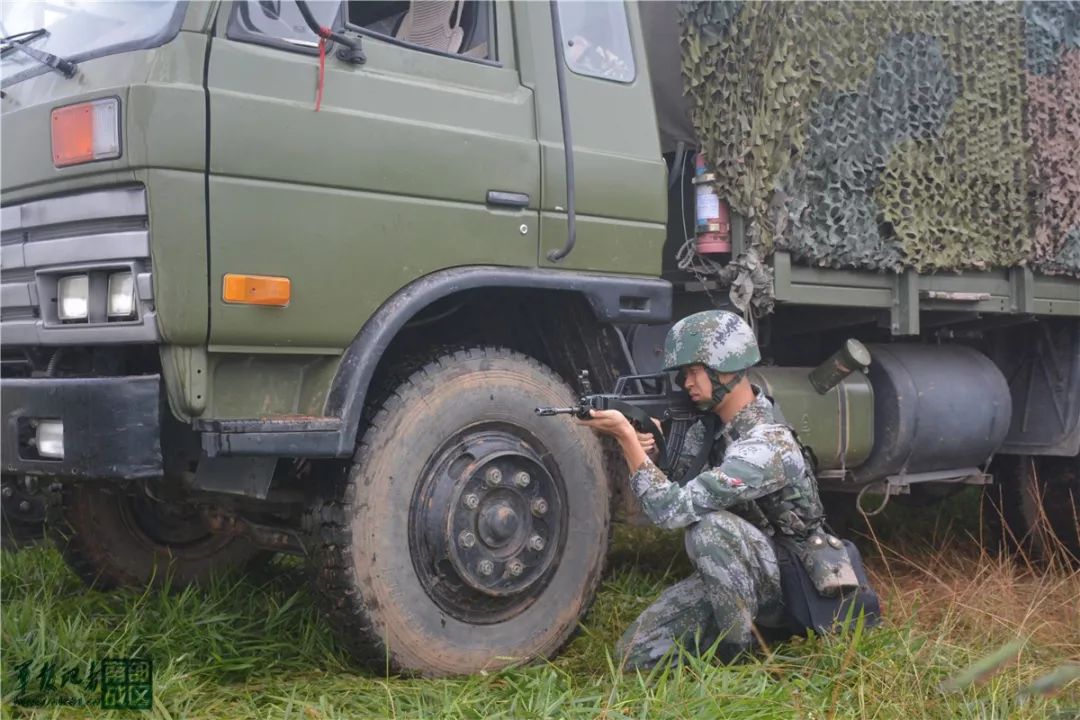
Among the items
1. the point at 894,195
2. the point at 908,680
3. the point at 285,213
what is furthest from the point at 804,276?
the point at 285,213

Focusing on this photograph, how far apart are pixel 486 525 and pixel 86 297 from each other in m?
1.38

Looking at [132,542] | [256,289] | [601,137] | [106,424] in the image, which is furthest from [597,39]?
[132,542]

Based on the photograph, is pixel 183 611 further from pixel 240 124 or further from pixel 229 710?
pixel 240 124

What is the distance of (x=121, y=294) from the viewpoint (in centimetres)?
306

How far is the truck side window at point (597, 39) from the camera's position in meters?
3.87

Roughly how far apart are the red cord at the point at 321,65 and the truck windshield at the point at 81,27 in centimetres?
39

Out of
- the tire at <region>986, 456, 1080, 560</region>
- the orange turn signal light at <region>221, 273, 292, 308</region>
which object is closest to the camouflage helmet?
the orange turn signal light at <region>221, 273, 292, 308</region>

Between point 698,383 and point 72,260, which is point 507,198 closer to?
point 698,383

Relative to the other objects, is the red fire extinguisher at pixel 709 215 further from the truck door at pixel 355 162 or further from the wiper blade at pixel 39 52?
the wiper blade at pixel 39 52

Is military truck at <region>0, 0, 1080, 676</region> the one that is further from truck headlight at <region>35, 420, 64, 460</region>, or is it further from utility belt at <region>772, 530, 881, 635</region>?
utility belt at <region>772, 530, 881, 635</region>

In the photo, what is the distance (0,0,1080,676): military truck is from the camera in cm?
300

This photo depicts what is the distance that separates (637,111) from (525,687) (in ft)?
6.84

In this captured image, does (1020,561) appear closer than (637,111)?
No

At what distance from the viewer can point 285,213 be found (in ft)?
10.2
